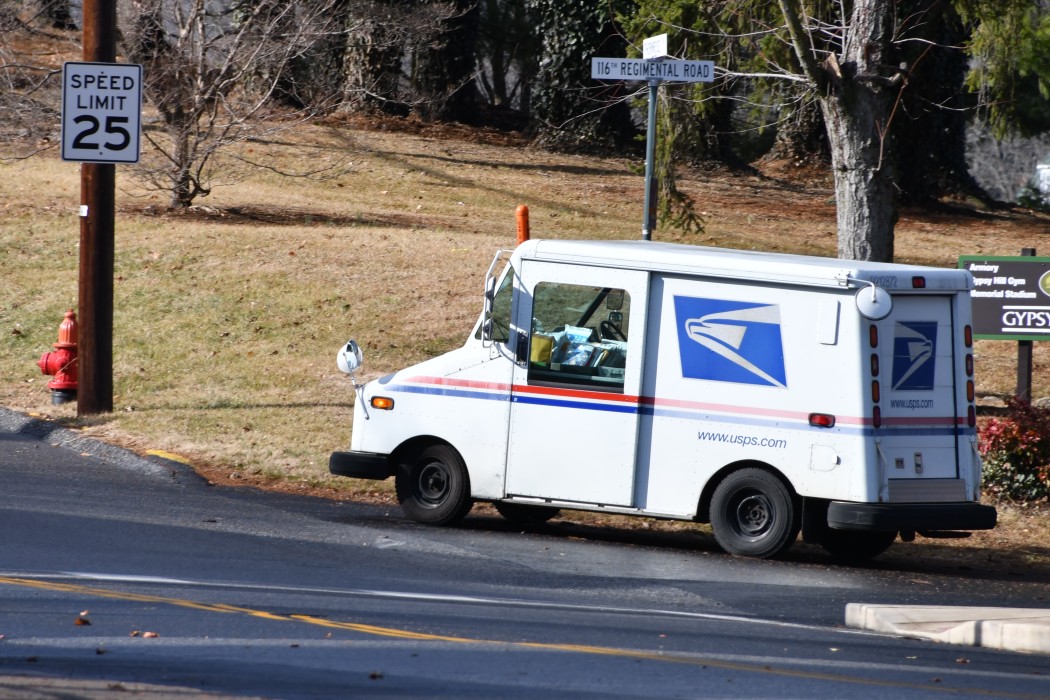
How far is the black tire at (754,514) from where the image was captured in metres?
9.66

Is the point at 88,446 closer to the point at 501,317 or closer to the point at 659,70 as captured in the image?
the point at 501,317

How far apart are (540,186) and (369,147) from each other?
4.45 m

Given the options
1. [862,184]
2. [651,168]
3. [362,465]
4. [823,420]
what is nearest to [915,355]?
[823,420]

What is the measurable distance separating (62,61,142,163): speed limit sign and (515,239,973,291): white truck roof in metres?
5.37

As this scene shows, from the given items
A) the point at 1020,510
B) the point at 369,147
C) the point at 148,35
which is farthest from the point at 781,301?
the point at 369,147

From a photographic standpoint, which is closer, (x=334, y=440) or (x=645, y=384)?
(x=645, y=384)

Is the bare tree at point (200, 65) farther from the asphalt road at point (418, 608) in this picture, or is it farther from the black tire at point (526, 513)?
the black tire at point (526, 513)

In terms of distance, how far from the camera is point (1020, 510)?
11.7 meters

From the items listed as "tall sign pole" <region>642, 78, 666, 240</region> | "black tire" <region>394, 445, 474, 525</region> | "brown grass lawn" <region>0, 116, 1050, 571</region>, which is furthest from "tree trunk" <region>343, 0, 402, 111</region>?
"black tire" <region>394, 445, 474, 525</region>

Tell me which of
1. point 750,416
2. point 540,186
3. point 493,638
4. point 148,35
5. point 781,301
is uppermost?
point 148,35

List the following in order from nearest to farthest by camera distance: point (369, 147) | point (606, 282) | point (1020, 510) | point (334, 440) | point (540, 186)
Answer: point (606, 282) < point (1020, 510) < point (334, 440) < point (540, 186) < point (369, 147)

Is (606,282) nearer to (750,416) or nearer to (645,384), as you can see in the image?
(645,384)

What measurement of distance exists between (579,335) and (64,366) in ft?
23.1

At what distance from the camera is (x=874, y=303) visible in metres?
9.34
